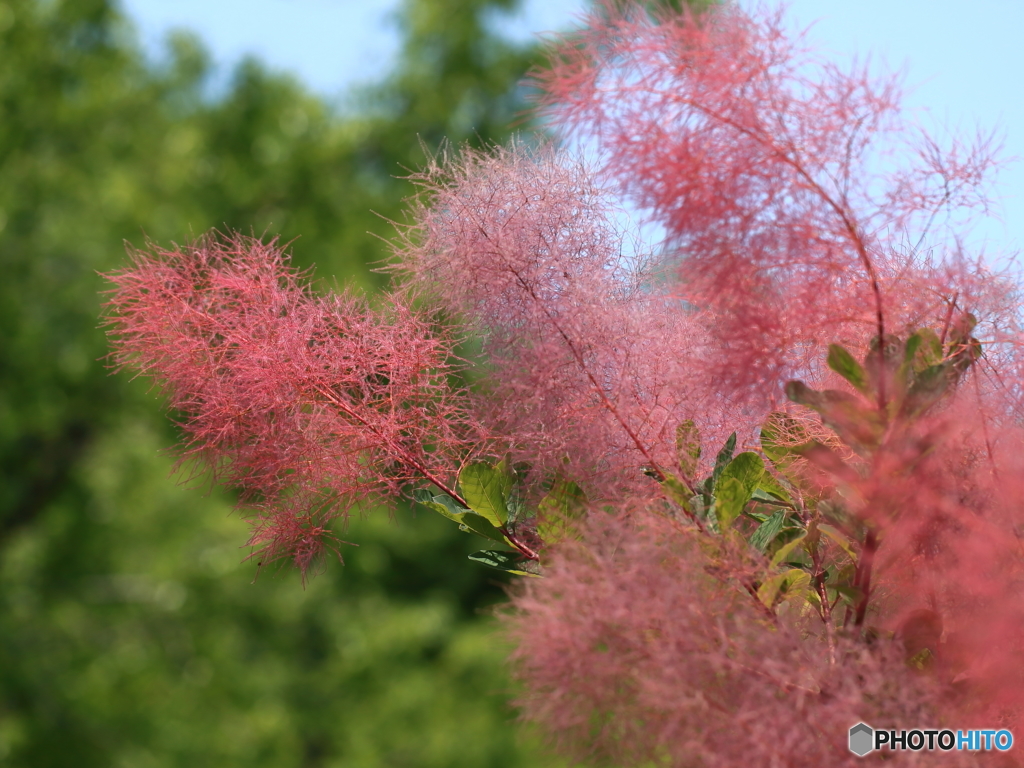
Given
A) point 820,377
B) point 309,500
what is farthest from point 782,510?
point 309,500

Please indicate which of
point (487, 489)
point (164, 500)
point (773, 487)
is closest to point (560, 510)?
point (487, 489)

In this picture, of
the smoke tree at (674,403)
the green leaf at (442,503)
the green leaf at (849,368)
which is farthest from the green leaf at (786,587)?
the green leaf at (442,503)

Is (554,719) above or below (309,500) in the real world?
below

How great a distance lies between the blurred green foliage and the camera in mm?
5918

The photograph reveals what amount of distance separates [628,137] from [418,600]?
26.5 feet

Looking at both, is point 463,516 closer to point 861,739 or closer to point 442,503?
point 442,503

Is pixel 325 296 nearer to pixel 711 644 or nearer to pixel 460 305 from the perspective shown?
pixel 460 305

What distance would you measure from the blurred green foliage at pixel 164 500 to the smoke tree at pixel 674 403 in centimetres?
447

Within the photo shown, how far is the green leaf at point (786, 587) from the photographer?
554 mm

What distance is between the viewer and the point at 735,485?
595mm

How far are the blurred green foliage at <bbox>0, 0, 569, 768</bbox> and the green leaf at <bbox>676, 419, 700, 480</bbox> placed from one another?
15.0 feet

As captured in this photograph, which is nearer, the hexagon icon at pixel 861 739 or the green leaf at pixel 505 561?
the hexagon icon at pixel 861 739

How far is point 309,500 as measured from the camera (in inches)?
27.5

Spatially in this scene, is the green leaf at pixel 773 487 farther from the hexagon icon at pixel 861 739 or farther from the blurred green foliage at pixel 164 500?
the blurred green foliage at pixel 164 500
